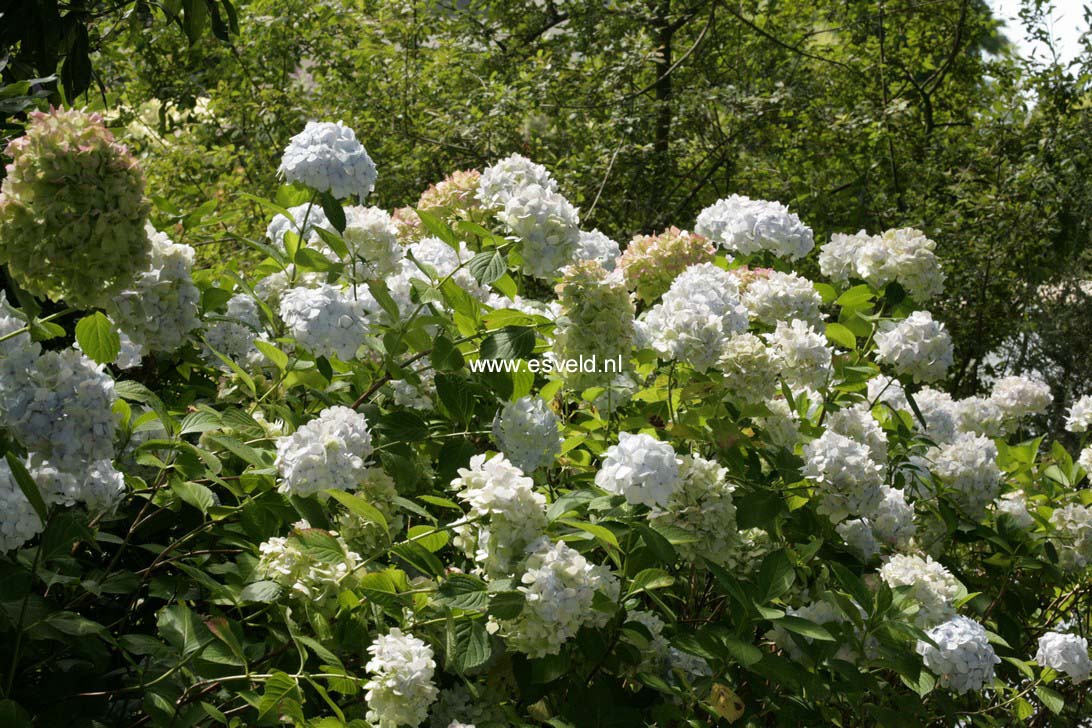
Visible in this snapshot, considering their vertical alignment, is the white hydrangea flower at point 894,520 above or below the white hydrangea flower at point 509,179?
below

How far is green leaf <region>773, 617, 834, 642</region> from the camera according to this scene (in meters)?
1.93

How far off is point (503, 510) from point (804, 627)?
0.62 meters

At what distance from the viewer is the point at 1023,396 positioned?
143 inches

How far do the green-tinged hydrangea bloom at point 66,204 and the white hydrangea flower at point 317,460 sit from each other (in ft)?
1.45

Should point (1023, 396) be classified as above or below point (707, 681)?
below

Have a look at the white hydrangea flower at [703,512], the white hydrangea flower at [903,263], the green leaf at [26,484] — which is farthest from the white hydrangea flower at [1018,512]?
the green leaf at [26,484]

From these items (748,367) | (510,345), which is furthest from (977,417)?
(510,345)

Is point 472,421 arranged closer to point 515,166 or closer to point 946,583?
point 515,166

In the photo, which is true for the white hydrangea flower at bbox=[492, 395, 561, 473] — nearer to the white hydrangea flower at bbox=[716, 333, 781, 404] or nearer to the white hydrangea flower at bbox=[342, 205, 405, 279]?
the white hydrangea flower at bbox=[716, 333, 781, 404]

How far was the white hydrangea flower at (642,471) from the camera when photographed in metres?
1.82

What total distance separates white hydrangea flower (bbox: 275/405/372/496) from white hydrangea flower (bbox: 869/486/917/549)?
→ 1343 mm

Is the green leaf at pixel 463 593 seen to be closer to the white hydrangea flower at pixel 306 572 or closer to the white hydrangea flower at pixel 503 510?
the white hydrangea flower at pixel 503 510

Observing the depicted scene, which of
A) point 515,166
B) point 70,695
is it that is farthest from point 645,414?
point 70,695

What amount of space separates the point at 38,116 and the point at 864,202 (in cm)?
671
